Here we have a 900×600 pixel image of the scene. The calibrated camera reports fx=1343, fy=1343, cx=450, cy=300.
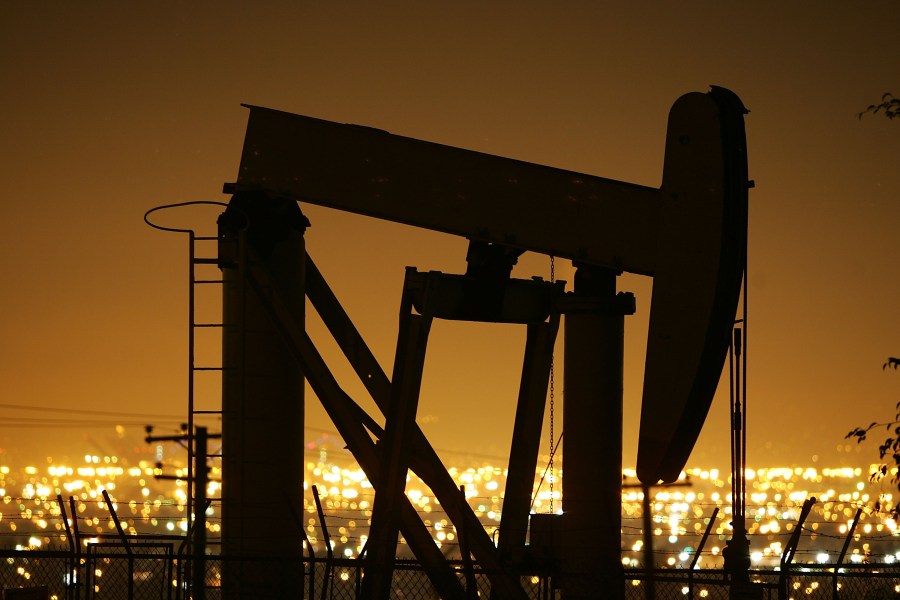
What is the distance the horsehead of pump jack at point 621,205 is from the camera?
1149 cm

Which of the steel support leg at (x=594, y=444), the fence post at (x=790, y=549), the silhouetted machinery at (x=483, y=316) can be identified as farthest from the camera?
the steel support leg at (x=594, y=444)

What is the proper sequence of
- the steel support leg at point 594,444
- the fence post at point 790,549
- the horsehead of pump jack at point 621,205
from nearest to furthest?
the fence post at point 790,549 → the horsehead of pump jack at point 621,205 → the steel support leg at point 594,444

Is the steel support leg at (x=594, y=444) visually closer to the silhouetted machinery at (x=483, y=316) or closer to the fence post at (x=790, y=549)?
the silhouetted machinery at (x=483, y=316)

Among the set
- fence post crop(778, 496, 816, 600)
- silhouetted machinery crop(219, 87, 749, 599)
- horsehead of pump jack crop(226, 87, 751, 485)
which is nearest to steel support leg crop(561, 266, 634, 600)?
silhouetted machinery crop(219, 87, 749, 599)

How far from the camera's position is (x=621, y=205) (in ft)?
40.8

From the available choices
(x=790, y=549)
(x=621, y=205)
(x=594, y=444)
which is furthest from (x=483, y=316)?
(x=790, y=549)

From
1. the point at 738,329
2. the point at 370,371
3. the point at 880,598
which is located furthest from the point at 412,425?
the point at 880,598

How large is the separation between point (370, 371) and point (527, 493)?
6.38 feet

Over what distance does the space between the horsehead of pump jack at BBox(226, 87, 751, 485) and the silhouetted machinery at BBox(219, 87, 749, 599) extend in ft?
0.05

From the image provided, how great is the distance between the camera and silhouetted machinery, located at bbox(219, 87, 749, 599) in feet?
38.4

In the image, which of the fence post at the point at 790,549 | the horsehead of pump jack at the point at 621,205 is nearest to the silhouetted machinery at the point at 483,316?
the horsehead of pump jack at the point at 621,205

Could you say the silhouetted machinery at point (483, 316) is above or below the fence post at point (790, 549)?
above

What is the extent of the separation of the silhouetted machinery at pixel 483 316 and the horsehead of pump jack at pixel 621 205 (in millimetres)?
15

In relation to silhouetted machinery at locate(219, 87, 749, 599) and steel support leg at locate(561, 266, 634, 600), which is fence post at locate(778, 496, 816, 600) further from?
steel support leg at locate(561, 266, 634, 600)
